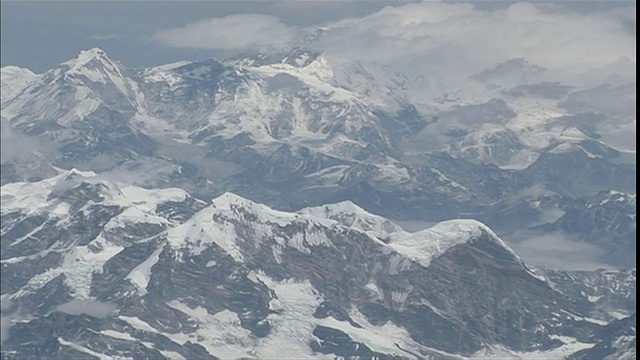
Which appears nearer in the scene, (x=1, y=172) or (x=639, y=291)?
(x=639, y=291)

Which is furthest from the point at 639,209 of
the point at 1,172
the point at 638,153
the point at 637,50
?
the point at 1,172

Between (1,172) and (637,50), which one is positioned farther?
(1,172)

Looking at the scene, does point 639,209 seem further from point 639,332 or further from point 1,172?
point 1,172

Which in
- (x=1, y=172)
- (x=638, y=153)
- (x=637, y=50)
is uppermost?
(x=637, y=50)

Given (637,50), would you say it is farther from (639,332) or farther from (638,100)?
(639,332)

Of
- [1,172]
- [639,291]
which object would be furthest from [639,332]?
[1,172]

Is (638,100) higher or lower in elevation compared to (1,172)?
higher

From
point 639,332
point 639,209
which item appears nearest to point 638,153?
point 639,209

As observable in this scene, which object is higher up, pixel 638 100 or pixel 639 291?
pixel 638 100
